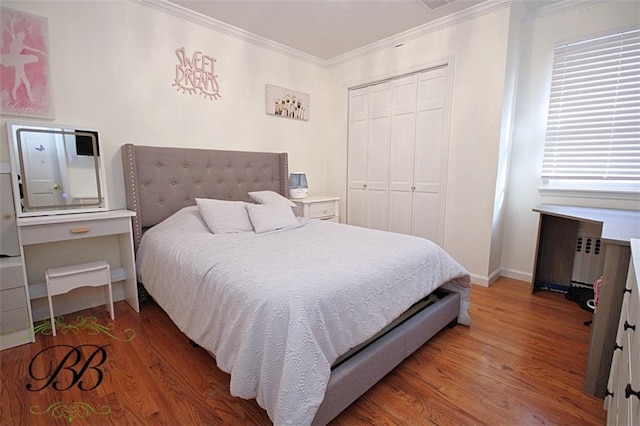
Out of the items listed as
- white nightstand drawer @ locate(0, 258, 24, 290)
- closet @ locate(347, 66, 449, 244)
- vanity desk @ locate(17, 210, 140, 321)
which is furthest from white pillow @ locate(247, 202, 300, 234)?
white nightstand drawer @ locate(0, 258, 24, 290)

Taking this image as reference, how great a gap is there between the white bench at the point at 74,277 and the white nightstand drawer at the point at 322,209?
196cm

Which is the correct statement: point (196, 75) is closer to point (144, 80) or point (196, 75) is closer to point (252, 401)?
point (144, 80)

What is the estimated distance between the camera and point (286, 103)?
3.58 m

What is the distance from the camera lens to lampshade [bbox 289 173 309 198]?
351cm

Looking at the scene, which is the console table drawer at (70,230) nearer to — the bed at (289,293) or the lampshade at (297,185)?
the bed at (289,293)

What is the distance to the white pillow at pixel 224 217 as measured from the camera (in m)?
2.33

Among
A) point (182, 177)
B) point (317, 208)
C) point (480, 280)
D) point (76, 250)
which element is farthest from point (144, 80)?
point (480, 280)

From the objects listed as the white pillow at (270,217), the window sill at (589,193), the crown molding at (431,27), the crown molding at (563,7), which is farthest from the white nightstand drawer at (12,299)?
the crown molding at (563,7)

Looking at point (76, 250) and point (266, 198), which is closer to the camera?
point (76, 250)

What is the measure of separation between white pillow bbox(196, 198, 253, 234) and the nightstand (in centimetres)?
87

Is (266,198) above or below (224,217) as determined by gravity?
above

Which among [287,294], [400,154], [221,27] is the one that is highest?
[221,27]

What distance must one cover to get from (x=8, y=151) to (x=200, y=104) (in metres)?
1.42

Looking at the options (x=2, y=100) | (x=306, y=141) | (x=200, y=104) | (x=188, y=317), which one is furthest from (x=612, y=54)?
(x=2, y=100)
